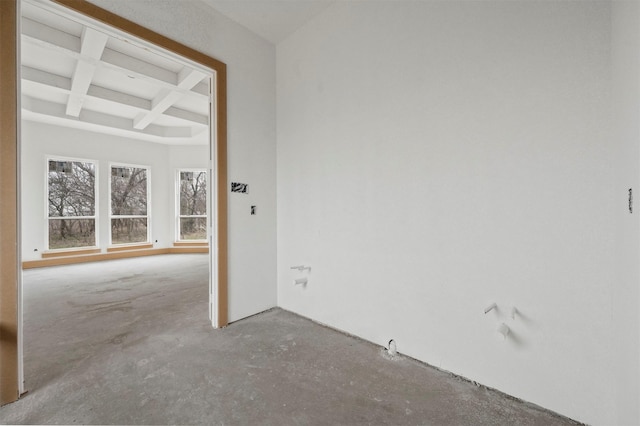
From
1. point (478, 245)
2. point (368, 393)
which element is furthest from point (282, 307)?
point (478, 245)

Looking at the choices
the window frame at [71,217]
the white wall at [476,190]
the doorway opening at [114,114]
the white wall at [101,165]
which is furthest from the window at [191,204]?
the white wall at [476,190]

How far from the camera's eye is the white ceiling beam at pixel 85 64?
2.96 m

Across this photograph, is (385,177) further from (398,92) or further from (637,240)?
(637,240)

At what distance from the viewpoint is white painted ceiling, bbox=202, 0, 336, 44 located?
255 cm

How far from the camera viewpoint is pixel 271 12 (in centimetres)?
266

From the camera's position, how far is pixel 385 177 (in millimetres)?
2270

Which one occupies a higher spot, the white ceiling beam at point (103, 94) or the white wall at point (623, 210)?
the white ceiling beam at point (103, 94)

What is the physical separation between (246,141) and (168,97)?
2.69m

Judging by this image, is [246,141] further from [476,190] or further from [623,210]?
[623,210]

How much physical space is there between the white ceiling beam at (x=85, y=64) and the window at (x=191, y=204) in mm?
2939

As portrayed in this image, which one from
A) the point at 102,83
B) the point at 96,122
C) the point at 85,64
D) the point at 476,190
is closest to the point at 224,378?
the point at 476,190

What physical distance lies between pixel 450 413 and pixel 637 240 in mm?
1241

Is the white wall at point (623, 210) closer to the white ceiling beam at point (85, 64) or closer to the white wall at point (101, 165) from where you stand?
the white ceiling beam at point (85, 64)

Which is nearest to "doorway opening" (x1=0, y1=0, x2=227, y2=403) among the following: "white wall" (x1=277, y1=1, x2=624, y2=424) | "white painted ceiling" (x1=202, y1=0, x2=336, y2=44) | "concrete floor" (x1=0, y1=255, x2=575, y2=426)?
"concrete floor" (x1=0, y1=255, x2=575, y2=426)
